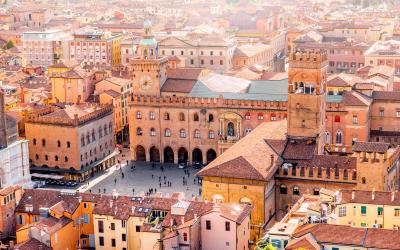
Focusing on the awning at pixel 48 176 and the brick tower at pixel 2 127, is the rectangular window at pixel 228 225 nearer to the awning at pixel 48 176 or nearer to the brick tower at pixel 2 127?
the brick tower at pixel 2 127

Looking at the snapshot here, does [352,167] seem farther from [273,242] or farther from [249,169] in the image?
[273,242]

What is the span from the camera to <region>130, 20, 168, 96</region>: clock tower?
9862 cm

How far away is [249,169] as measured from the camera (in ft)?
220

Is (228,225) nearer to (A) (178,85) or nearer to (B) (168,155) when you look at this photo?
(B) (168,155)

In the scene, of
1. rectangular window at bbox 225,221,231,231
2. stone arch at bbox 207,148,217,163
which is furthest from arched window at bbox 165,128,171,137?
rectangular window at bbox 225,221,231,231

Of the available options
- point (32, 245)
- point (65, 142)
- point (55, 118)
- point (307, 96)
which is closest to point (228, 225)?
point (32, 245)

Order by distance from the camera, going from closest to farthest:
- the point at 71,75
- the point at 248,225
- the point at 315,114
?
the point at 248,225 → the point at 315,114 → the point at 71,75

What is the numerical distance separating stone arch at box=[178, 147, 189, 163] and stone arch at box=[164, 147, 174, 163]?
936 millimetres

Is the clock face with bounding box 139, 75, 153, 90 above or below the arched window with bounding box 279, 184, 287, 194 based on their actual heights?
above

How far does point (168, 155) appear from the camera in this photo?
324 ft

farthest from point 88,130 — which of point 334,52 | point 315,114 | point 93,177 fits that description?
point 334,52

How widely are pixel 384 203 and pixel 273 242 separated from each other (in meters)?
10.5

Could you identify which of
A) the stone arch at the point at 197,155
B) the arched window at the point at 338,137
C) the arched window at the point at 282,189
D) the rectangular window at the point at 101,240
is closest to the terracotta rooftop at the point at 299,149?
the arched window at the point at 282,189

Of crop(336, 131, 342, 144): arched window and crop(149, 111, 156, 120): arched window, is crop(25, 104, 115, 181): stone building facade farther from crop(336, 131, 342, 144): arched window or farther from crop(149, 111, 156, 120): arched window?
crop(336, 131, 342, 144): arched window
